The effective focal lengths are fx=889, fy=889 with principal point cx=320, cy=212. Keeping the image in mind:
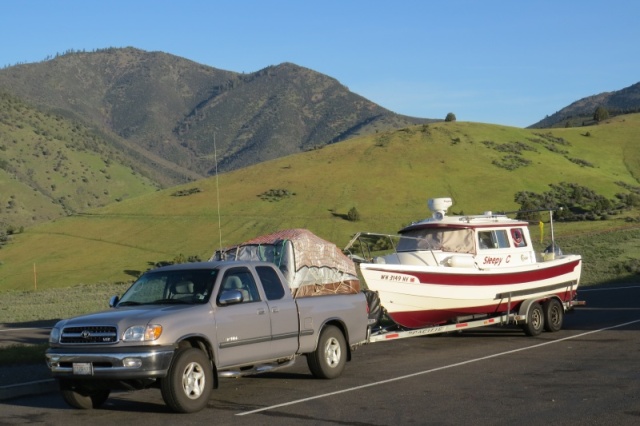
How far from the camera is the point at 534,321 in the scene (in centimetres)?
1933

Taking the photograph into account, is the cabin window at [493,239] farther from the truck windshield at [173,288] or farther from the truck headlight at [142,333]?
the truck headlight at [142,333]

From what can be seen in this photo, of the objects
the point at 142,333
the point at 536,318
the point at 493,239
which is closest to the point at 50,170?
the point at 493,239

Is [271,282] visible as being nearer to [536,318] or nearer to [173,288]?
[173,288]

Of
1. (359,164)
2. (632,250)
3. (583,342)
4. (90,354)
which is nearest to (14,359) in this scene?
(90,354)

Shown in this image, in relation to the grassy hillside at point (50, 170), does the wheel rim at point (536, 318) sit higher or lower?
lower

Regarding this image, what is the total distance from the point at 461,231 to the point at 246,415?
9.74m

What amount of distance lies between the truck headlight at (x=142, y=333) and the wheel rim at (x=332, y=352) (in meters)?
3.49

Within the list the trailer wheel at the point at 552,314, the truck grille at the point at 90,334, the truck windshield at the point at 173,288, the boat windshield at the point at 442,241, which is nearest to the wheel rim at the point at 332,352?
the truck windshield at the point at 173,288

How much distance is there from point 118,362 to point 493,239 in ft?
36.7

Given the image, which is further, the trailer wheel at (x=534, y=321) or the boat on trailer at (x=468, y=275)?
the trailer wheel at (x=534, y=321)

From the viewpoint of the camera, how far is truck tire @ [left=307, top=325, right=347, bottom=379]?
44.2ft

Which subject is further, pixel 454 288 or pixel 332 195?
pixel 332 195

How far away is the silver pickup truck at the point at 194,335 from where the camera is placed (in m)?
10.9

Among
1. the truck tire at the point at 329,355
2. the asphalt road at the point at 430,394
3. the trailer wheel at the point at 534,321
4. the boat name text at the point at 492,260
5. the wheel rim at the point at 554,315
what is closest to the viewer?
the asphalt road at the point at 430,394
